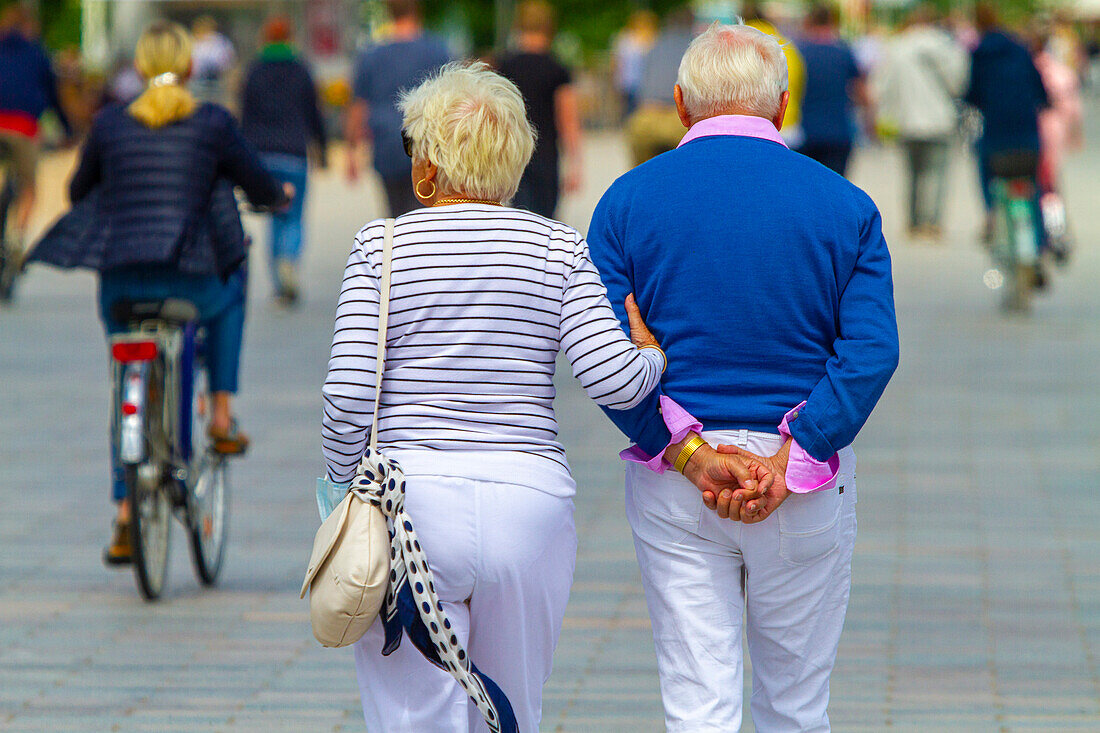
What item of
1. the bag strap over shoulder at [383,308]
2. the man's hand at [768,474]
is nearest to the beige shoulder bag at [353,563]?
the bag strap over shoulder at [383,308]

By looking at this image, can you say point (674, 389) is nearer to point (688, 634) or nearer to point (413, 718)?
point (688, 634)

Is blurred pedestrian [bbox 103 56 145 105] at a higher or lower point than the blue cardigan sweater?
lower

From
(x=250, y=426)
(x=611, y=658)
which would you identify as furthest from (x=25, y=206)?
(x=611, y=658)

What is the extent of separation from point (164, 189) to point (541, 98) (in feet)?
17.9

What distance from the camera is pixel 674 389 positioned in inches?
131

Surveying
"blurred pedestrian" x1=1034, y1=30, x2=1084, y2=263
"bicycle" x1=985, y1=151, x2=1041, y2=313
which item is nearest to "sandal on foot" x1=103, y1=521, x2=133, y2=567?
"bicycle" x1=985, y1=151, x2=1041, y2=313

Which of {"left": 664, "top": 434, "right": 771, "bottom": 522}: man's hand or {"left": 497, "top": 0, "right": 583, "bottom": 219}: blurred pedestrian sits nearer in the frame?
{"left": 664, "top": 434, "right": 771, "bottom": 522}: man's hand

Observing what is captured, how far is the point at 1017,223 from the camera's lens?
41.0ft

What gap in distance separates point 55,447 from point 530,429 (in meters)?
5.62

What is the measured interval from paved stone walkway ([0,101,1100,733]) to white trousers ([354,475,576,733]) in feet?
4.33

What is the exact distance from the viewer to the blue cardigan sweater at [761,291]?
3252 mm

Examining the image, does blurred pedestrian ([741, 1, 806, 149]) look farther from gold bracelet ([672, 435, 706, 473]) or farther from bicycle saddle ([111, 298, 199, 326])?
gold bracelet ([672, 435, 706, 473])

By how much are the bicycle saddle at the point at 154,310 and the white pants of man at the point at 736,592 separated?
2.71 metres

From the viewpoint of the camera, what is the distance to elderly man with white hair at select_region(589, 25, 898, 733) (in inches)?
128
